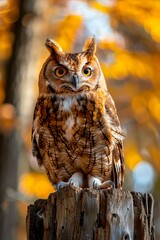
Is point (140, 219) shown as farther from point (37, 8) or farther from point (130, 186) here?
point (130, 186)

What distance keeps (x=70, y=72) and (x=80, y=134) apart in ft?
1.28

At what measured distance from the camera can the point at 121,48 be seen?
6488mm

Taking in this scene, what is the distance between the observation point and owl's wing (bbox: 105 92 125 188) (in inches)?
154

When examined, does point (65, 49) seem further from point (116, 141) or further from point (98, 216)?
point (98, 216)

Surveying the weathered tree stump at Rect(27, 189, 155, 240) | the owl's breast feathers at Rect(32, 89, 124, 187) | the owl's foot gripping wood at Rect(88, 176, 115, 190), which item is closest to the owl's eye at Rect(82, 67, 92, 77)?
the owl's breast feathers at Rect(32, 89, 124, 187)

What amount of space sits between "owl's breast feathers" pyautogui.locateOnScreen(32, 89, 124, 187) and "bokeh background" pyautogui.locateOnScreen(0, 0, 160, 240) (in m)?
1.71

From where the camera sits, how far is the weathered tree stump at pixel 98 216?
A: 2.85m

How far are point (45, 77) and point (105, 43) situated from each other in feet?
7.63

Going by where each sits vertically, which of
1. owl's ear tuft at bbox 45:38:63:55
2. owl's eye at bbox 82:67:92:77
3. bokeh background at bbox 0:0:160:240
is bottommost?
owl's eye at bbox 82:67:92:77

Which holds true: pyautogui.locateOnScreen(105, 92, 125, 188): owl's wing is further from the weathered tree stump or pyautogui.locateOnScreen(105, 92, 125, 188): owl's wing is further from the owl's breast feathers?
the weathered tree stump

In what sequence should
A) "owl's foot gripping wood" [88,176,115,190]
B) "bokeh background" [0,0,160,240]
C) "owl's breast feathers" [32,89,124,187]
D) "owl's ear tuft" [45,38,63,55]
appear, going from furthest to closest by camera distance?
1. "bokeh background" [0,0,160,240]
2. "owl's ear tuft" [45,38,63,55]
3. "owl's breast feathers" [32,89,124,187]
4. "owl's foot gripping wood" [88,176,115,190]

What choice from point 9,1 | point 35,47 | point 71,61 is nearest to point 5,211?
point 35,47

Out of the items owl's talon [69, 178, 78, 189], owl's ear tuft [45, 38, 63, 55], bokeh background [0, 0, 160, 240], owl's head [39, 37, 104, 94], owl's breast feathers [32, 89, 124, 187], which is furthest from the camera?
bokeh background [0, 0, 160, 240]

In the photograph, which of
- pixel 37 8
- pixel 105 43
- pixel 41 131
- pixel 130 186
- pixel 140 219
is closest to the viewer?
pixel 140 219
